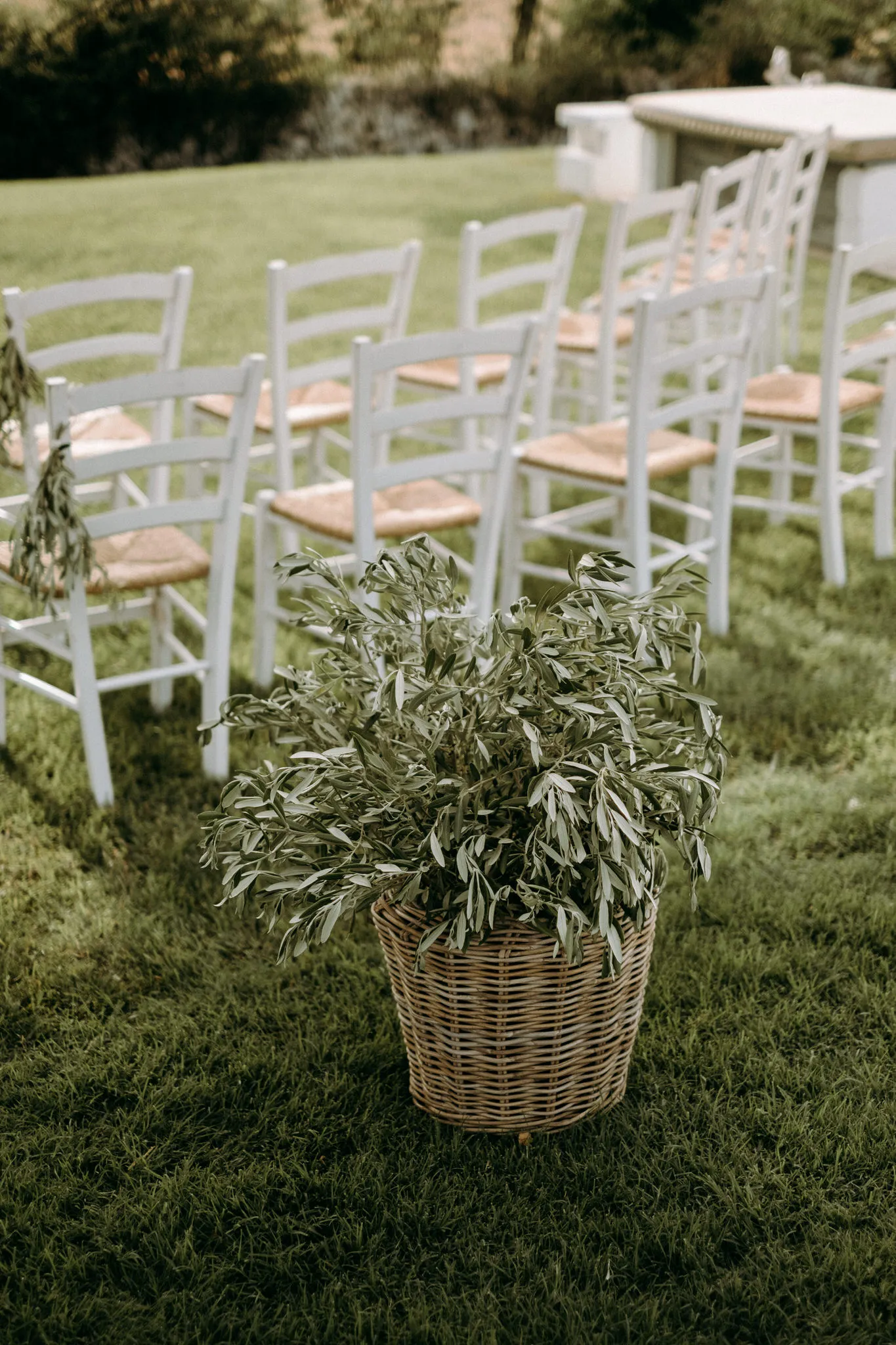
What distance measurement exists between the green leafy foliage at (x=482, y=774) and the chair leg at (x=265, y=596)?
1.52 metres

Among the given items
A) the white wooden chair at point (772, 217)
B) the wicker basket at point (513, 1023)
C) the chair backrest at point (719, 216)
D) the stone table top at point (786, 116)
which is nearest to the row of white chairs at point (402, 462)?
the chair backrest at point (719, 216)

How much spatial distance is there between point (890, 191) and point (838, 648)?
495 centimetres

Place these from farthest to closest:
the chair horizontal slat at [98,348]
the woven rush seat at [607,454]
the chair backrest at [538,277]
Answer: the chair backrest at [538,277] < the woven rush seat at [607,454] < the chair horizontal slat at [98,348]

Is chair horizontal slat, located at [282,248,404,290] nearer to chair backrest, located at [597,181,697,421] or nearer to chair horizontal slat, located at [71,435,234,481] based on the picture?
chair backrest, located at [597,181,697,421]

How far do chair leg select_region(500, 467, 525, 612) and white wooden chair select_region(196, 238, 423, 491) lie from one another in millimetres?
557

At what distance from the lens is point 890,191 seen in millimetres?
7875

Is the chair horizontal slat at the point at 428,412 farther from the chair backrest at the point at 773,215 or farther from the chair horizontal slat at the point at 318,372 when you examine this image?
the chair backrest at the point at 773,215

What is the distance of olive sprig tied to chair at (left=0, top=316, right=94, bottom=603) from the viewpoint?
111 inches

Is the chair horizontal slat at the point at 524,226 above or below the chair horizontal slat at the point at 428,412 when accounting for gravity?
above

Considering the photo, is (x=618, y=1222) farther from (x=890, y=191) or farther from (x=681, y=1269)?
(x=890, y=191)

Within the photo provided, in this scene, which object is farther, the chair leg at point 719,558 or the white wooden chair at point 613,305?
the white wooden chair at point 613,305

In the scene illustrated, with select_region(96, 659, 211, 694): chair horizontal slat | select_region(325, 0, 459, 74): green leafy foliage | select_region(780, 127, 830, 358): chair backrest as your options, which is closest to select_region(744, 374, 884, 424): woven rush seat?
select_region(780, 127, 830, 358): chair backrest

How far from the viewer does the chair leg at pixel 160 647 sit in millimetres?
3502

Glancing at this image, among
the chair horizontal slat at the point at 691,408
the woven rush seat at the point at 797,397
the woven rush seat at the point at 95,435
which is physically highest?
the chair horizontal slat at the point at 691,408
